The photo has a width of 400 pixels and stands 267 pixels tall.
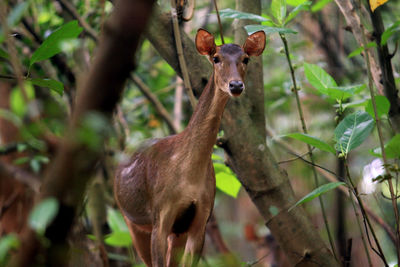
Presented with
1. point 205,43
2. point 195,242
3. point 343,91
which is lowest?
point 195,242

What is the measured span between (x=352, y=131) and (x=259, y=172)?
689 mm

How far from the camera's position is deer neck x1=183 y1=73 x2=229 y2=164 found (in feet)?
8.05

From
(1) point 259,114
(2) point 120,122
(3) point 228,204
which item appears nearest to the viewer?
(1) point 259,114

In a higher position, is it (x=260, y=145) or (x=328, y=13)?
(x=260, y=145)

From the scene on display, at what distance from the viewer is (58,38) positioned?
164 cm

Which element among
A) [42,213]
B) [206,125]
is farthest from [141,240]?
[42,213]

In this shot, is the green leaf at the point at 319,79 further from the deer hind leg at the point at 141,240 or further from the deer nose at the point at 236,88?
the deer hind leg at the point at 141,240

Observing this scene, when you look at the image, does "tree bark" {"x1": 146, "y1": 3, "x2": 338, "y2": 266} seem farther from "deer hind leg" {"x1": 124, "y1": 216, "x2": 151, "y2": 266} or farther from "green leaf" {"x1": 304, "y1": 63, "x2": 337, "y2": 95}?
"deer hind leg" {"x1": 124, "y1": 216, "x2": 151, "y2": 266}

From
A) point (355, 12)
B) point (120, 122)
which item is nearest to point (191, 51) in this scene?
point (355, 12)

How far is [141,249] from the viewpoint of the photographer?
10.2ft

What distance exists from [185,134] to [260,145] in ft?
1.38

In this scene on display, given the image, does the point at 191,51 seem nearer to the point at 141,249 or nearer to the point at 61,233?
the point at 141,249

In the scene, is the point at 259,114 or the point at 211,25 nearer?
the point at 259,114

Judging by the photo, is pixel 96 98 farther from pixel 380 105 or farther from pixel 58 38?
pixel 380 105
